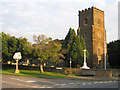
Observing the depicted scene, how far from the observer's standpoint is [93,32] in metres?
52.5

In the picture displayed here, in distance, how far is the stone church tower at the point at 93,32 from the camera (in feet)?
169

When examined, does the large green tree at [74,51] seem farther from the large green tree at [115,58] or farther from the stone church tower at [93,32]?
the large green tree at [115,58]

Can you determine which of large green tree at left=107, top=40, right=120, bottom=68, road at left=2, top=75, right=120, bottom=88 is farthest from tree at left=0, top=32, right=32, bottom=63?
large green tree at left=107, top=40, right=120, bottom=68

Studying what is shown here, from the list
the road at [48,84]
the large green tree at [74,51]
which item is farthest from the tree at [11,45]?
the road at [48,84]

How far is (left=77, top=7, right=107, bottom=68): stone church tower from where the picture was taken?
51.6 m

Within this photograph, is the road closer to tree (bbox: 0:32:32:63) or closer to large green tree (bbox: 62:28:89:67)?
tree (bbox: 0:32:32:63)

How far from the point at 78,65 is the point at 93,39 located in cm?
1295

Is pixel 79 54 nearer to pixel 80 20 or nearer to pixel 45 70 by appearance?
pixel 45 70

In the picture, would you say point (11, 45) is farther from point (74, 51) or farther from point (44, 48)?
point (74, 51)

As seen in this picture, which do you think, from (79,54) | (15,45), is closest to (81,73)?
(79,54)

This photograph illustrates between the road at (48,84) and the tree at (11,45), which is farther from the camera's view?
the tree at (11,45)

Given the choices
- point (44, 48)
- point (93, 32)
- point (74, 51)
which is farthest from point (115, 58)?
point (44, 48)

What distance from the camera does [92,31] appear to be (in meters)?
52.5

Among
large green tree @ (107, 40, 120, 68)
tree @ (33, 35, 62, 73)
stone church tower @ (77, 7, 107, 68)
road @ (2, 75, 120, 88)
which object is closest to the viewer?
road @ (2, 75, 120, 88)
